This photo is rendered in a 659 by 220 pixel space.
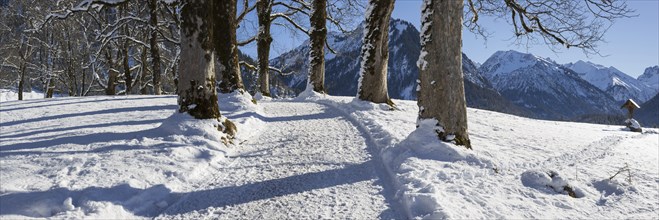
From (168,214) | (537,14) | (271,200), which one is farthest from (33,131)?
(537,14)

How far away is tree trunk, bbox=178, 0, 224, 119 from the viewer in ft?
21.6

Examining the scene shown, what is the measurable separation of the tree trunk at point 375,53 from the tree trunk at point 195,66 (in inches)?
218

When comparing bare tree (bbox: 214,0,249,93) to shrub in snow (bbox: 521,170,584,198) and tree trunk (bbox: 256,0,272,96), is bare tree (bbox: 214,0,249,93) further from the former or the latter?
shrub in snow (bbox: 521,170,584,198)

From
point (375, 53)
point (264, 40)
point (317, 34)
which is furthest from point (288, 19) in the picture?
point (375, 53)

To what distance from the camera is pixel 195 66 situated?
259 inches

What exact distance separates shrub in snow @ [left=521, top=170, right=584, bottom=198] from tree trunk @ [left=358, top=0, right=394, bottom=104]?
693cm

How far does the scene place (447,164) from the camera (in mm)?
5055

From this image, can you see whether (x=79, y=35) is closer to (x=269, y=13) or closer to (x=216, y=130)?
(x=269, y=13)

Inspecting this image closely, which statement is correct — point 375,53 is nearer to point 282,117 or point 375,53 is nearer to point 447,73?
point 282,117

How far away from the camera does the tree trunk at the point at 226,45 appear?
9484 millimetres

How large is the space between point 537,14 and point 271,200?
30.6 feet

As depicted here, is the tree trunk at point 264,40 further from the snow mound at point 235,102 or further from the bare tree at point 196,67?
the bare tree at point 196,67

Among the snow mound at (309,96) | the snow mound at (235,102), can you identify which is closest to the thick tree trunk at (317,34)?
the snow mound at (309,96)

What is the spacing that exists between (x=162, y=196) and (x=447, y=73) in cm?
435
